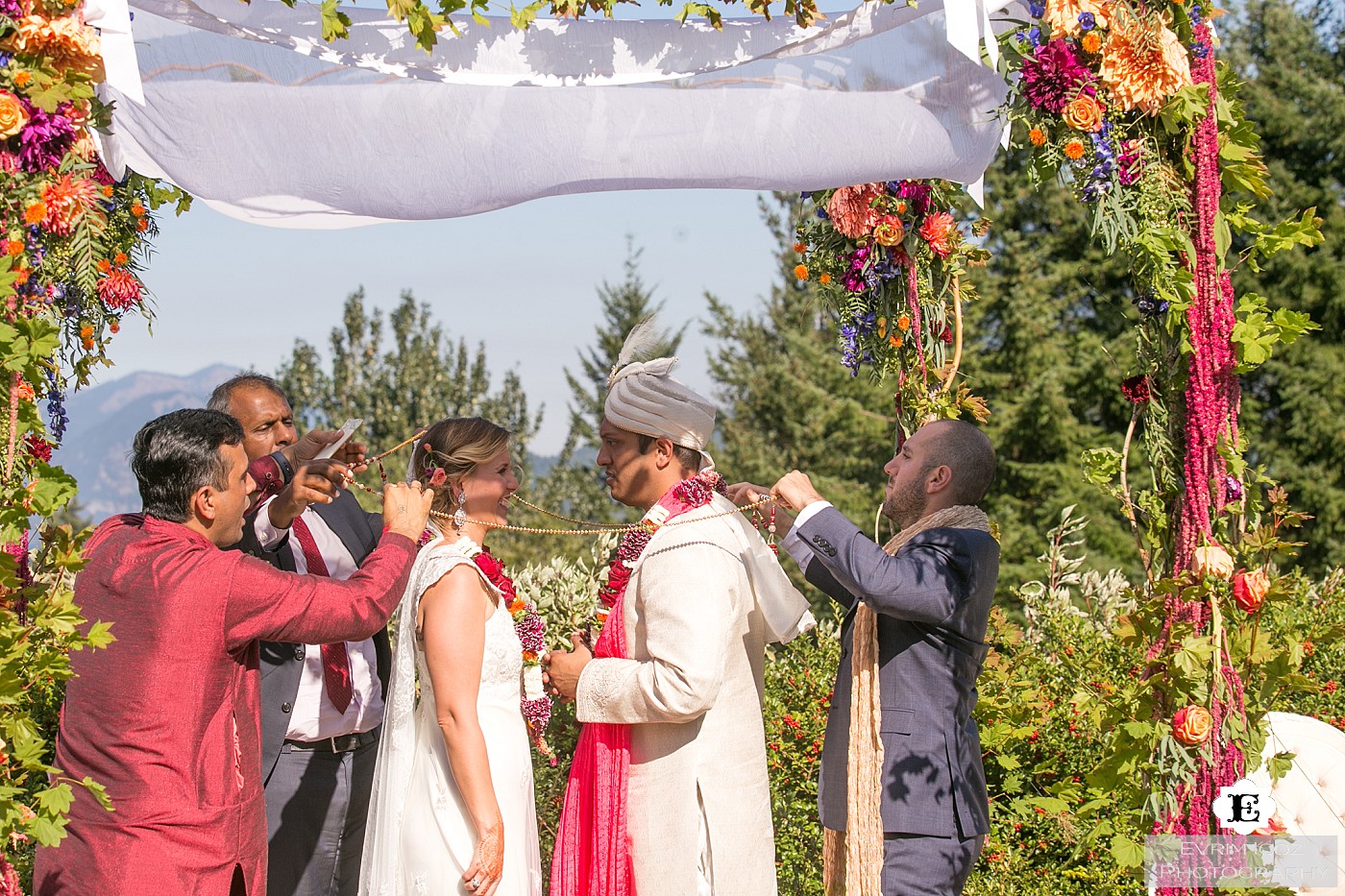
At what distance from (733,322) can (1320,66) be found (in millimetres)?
13797

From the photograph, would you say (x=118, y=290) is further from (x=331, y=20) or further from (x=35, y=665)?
(x=35, y=665)

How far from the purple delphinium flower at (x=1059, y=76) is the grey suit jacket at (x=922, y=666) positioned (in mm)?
1129

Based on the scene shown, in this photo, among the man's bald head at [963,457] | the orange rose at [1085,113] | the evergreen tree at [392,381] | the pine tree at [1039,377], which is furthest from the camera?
the evergreen tree at [392,381]

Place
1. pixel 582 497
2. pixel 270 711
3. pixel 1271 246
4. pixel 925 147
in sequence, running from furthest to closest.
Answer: pixel 582 497, pixel 270 711, pixel 925 147, pixel 1271 246

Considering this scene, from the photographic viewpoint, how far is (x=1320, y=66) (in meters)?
21.6

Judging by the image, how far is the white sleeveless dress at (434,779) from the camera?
299 centimetres

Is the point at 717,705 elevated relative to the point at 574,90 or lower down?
lower down

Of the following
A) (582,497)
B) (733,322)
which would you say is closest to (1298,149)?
(733,322)

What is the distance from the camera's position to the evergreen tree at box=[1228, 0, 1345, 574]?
19812 millimetres

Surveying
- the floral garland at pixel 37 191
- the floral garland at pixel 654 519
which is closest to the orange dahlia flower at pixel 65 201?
the floral garland at pixel 37 191

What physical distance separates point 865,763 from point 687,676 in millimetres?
592

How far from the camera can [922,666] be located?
126 inches

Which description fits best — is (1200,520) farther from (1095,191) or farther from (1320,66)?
(1320,66)

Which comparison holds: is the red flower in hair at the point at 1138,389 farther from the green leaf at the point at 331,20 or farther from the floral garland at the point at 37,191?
the floral garland at the point at 37,191
